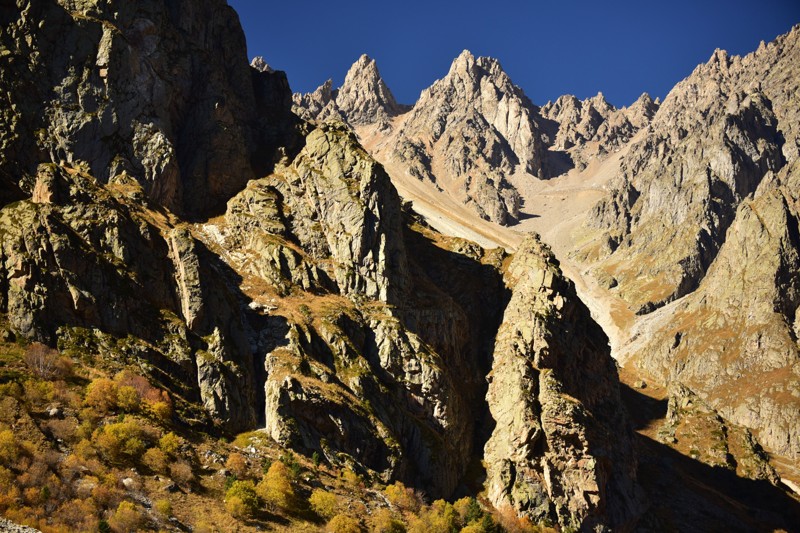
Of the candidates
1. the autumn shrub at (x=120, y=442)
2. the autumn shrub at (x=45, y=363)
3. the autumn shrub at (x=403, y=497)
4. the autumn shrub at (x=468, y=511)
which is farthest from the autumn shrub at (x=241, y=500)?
the autumn shrub at (x=468, y=511)

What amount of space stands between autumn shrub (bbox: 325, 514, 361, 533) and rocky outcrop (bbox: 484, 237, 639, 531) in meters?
30.6

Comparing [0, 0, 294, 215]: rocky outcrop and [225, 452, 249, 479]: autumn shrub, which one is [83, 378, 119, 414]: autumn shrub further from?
[0, 0, 294, 215]: rocky outcrop

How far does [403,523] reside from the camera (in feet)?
204

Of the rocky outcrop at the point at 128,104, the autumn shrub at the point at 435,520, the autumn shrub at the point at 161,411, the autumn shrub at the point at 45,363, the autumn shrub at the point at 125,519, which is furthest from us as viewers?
the rocky outcrop at the point at 128,104

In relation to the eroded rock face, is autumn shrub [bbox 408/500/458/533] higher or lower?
lower

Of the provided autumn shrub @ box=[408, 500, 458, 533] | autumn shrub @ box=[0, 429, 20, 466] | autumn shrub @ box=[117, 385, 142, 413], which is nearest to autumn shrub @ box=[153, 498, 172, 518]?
autumn shrub @ box=[0, 429, 20, 466]

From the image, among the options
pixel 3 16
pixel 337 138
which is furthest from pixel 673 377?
pixel 3 16

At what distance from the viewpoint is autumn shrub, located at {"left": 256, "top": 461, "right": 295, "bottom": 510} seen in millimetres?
57125

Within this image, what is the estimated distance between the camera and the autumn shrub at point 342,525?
186ft

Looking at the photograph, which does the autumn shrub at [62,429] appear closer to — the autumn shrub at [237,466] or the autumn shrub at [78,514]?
the autumn shrub at [78,514]

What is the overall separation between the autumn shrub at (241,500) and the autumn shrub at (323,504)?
5.74 meters

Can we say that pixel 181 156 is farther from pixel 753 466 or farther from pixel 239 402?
pixel 753 466

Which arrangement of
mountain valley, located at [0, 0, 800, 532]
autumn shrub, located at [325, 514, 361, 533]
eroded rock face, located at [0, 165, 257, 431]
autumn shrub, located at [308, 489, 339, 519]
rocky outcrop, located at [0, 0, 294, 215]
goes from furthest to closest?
rocky outcrop, located at [0, 0, 294, 215] → eroded rock face, located at [0, 165, 257, 431] → autumn shrub, located at [308, 489, 339, 519] → mountain valley, located at [0, 0, 800, 532] → autumn shrub, located at [325, 514, 361, 533]

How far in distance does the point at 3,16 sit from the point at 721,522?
129075mm
